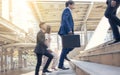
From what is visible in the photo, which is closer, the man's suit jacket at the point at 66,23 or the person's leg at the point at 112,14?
the person's leg at the point at 112,14

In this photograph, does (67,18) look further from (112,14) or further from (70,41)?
(112,14)

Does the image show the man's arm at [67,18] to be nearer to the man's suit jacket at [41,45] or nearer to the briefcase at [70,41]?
the briefcase at [70,41]

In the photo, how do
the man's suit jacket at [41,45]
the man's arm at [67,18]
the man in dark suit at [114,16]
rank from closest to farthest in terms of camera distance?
1. the man in dark suit at [114,16]
2. the man's suit jacket at [41,45]
3. the man's arm at [67,18]

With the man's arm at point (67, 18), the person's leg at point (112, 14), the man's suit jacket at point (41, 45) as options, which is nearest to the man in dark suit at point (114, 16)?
the person's leg at point (112, 14)

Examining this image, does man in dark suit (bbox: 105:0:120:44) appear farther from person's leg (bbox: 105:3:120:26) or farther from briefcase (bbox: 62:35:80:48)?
briefcase (bbox: 62:35:80:48)

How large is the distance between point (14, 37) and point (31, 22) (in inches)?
177

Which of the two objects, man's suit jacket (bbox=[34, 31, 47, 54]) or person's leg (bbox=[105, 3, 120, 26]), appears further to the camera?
man's suit jacket (bbox=[34, 31, 47, 54])

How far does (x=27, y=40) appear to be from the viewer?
1522 cm

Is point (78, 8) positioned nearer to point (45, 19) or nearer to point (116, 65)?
point (45, 19)

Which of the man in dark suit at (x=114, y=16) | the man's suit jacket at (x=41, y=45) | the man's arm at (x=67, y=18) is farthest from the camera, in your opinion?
the man's arm at (x=67, y=18)

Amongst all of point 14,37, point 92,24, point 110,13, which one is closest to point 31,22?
point 14,37

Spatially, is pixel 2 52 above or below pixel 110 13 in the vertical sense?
below

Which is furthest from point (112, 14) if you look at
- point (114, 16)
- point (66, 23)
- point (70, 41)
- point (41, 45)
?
point (41, 45)

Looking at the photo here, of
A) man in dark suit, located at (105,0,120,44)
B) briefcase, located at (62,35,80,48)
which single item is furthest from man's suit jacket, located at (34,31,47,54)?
man in dark suit, located at (105,0,120,44)
